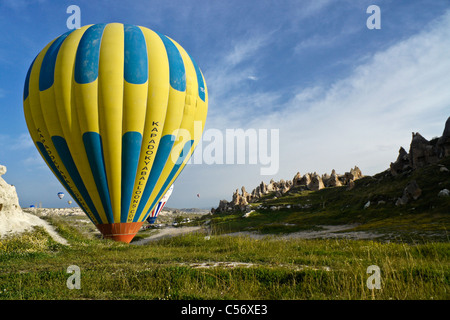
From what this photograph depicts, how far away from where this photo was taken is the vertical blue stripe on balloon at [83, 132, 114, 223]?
15.5m

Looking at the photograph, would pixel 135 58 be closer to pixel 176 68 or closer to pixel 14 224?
pixel 176 68

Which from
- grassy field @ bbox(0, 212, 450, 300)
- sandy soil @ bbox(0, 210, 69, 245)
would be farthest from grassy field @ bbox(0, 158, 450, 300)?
sandy soil @ bbox(0, 210, 69, 245)

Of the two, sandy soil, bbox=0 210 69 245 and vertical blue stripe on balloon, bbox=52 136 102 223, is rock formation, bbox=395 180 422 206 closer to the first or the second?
vertical blue stripe on balloon, bbox=52 136 102 223

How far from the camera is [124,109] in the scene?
15.8 metres

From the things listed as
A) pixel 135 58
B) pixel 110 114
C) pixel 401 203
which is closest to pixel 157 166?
pixel 110 114

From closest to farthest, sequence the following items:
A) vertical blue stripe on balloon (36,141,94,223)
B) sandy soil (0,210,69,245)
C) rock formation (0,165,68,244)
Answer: vertical blue stripe on balloon (36,141,94,223) < sandy soil (0,210,69,245) < rock formation (0,165,68,244)

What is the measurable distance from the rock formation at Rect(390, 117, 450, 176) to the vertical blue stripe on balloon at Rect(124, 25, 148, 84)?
163 feet

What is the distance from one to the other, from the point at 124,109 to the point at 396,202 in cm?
3834

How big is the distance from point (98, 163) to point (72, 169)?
192cm

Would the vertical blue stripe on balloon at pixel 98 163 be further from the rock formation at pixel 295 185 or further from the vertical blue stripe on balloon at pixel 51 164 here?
the rock formation at pixel 295 185

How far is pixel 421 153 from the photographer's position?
47.5 metres

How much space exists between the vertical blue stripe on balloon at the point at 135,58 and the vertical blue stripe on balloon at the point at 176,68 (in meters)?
1.63

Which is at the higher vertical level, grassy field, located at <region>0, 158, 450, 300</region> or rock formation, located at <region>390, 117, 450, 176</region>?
rock formation, located at <region>390, 117, 450, 176</region>
